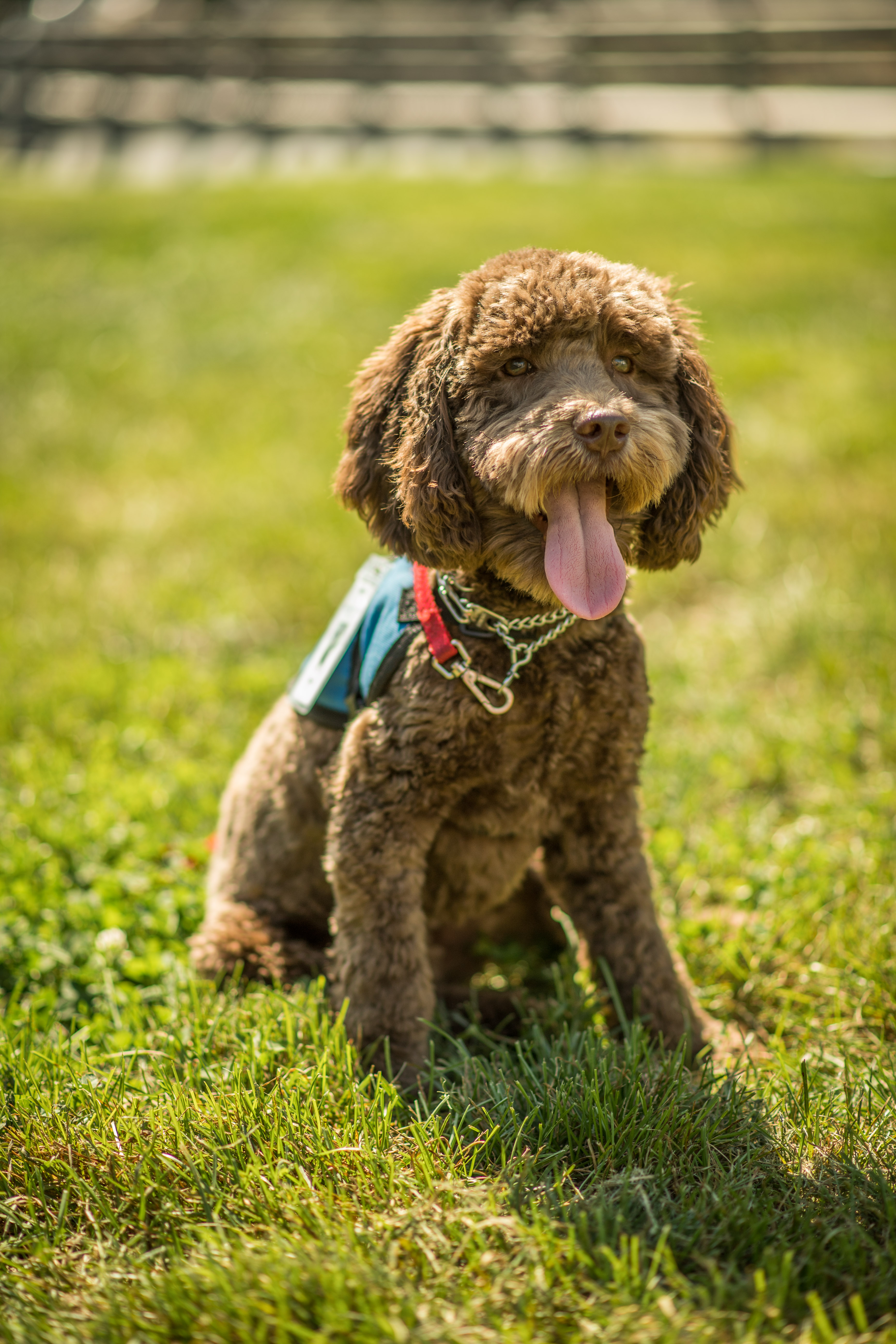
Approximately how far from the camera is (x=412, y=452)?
2.49 meters

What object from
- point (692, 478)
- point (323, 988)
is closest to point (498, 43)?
point (692, 478)

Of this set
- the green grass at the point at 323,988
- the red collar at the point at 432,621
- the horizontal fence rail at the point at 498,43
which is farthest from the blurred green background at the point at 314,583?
the horizontal fence rail at the point at 498,43

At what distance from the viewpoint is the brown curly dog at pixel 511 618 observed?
2.40m

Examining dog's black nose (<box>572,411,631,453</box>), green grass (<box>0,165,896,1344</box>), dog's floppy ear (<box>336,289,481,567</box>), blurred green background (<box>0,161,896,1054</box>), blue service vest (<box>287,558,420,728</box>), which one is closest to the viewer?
green grass (<box>0,165,896,1344</box>)

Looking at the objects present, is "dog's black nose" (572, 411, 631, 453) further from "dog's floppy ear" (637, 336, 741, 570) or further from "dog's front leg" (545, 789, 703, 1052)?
"dog's front leg" (545, 789, 703, 1052)

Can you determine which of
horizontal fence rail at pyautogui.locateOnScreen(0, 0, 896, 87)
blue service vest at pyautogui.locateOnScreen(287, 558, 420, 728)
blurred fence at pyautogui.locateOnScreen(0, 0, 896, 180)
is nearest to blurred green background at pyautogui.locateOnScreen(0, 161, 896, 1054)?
blue service vest at pyautogui.locateOnScreen(287, 558, 420, 728)

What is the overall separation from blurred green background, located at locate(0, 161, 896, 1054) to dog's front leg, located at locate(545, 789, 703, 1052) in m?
0.29

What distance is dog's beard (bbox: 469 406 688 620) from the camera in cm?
230

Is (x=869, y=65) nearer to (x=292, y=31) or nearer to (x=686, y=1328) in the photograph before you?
(x=292, y=31)

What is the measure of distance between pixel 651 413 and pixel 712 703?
2370 millimetres

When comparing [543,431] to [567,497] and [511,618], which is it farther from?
[511,618]

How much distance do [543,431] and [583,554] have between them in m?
0.29

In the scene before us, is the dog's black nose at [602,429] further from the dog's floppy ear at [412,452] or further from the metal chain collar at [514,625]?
the metal chain collar at [514,625]

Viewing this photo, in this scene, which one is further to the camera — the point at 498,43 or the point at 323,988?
the point at 498,43
